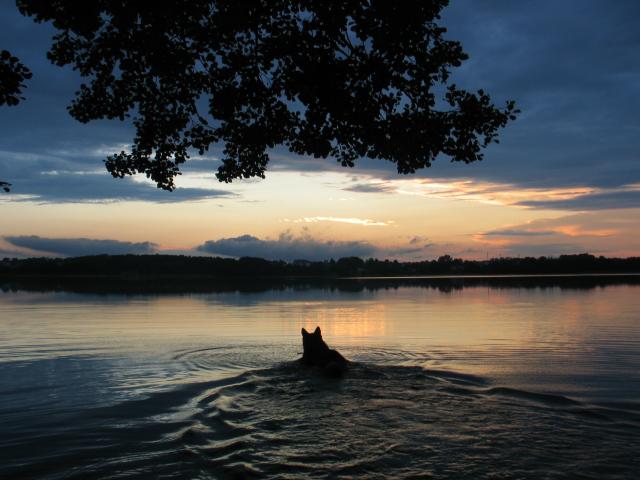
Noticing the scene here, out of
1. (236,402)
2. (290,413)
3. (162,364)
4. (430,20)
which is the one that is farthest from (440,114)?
(162,364)

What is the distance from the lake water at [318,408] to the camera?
24.7ft

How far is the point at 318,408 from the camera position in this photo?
10.5m

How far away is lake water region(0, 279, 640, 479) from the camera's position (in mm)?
7531

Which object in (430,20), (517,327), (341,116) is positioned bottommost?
(517,327)

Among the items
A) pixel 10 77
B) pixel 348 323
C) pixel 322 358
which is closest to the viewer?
pixel 10 77

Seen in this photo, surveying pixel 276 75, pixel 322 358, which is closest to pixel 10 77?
pixel 276 75

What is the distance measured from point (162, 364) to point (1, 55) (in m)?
11.0

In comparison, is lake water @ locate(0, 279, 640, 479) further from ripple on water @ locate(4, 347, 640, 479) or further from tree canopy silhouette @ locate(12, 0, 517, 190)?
tree canopy silhouette @ locate(12, 0, 517, 190)

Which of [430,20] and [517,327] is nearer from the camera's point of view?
[430,20]

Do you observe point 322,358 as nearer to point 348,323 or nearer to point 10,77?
point 10,77

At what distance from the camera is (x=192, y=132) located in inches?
479

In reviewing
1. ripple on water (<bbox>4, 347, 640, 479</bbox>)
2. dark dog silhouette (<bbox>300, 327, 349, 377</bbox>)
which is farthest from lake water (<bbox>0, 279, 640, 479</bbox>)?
dark dog silhouette (<bbox>300, 327, 349, 377</bbox>)

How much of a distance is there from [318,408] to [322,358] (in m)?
4.76

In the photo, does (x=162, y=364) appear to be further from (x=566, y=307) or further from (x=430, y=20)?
(x=566, y=307)
